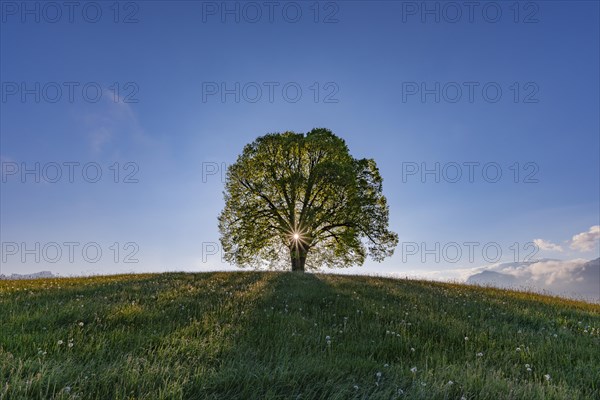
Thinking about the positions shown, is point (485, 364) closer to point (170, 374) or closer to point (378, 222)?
point (170, 374)

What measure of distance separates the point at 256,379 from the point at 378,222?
28.4 m

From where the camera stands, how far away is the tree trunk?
31.8 meters

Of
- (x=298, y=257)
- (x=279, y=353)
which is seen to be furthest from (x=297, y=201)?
(x=279, y=353)

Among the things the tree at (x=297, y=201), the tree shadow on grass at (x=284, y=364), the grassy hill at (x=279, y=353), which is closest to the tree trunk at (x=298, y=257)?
the tree at (x=297, y=201)

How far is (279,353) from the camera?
15.6 ft

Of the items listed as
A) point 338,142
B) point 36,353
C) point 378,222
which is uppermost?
point 338,142

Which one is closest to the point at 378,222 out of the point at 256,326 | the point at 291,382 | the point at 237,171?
the point at 237,171

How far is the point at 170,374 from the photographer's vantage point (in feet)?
11.6

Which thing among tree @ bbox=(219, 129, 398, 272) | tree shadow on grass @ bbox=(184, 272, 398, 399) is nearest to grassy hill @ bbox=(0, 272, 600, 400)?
tree shadow on grass @ bbox=(184, 272, 398, 399)

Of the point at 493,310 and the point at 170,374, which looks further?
the point at 493,310

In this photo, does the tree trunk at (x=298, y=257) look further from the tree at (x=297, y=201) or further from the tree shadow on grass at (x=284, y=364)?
the tree shadow on grass at (x=284, y=364)

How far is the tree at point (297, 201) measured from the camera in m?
31.1

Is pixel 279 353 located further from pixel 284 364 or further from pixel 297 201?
pixel 297 201

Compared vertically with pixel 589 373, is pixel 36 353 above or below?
above
